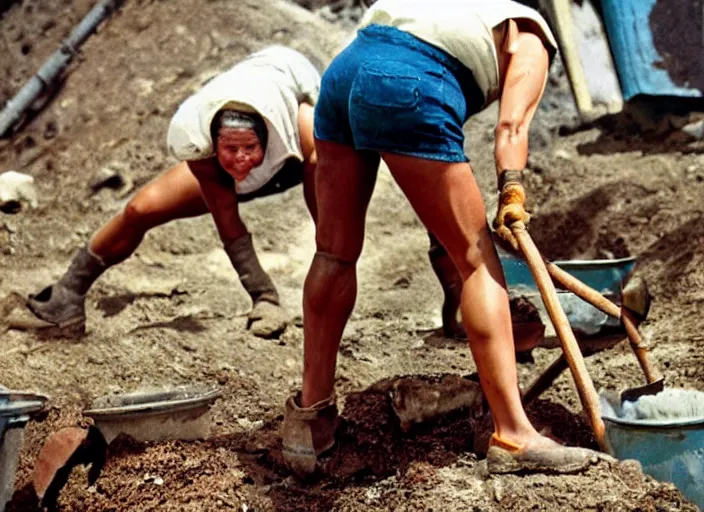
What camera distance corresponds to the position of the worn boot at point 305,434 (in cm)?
359

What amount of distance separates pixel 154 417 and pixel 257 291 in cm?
182

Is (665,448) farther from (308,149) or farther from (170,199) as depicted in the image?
(170,199)

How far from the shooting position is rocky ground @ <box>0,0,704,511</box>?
3.54 metres

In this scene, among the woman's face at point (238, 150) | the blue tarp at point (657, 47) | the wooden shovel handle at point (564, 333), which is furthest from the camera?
the blue tarp at point (657, 47)

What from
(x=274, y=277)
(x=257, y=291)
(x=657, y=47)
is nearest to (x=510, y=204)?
(x=257, y=291)

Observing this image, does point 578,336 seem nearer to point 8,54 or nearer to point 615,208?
point 615,208

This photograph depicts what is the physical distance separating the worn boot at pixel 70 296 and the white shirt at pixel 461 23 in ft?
8.60

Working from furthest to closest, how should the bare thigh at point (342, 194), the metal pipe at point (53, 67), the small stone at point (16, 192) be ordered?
1. the metal pipe at point (53, 67)
2. the small stone at point (16, 192)
3. the bare thigh at point (342, 194)

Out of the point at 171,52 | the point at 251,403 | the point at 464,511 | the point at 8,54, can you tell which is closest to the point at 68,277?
the point at 251,403

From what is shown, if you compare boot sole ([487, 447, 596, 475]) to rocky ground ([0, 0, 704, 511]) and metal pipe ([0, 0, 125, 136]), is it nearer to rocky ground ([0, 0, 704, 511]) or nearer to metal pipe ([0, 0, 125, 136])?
rocky ground ([0, 0, 704, 511])

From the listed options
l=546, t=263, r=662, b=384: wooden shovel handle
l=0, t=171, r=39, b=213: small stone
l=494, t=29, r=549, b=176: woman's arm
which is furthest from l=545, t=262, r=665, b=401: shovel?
l=0, t=171, r=39, b=213: small stone

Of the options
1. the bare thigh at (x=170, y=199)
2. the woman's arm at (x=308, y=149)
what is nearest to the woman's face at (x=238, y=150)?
the woman's arm at (x=308, y=149)

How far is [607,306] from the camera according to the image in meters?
3.63

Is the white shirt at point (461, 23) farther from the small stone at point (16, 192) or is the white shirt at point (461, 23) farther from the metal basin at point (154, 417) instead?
the small stone at point (16, 192)
